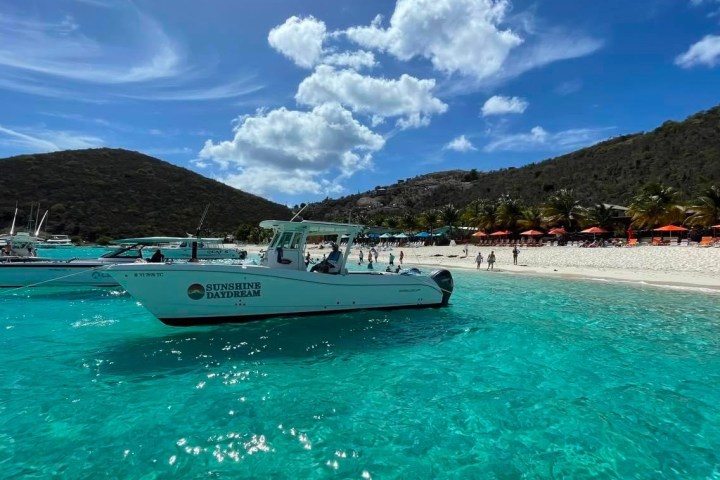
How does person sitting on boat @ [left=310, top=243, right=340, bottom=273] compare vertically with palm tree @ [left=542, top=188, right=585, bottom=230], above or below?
below

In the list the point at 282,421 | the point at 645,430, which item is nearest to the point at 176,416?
the point at 282,421

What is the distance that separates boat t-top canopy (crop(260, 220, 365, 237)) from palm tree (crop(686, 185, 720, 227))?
45913 millimetres

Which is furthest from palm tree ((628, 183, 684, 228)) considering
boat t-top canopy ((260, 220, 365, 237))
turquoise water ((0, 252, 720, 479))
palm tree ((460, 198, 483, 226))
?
boat t-top canopy ((260, 220, 365, 237))

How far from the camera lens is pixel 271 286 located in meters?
11.9

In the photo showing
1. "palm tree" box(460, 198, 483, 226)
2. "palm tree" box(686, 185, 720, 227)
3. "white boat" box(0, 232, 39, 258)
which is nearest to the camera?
"white boat" box(0, 232, 39, 258)

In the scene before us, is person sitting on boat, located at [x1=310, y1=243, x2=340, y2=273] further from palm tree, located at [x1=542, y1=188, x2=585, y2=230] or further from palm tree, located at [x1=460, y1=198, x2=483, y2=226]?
palm tree, located at [x1=460, y1=198, x2=483, y2=226]

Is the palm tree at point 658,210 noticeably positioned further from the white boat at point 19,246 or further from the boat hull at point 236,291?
the white boat at point 19,246

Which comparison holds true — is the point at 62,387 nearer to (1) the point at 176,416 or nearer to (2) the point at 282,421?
(1) the point at 176,416

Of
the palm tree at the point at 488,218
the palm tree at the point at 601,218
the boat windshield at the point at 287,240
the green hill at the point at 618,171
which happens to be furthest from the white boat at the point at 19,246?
the palm tree at the point at 601,218

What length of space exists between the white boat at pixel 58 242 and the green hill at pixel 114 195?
462 cm

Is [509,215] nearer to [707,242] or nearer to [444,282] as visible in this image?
[707,242]

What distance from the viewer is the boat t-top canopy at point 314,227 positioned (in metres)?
12.8

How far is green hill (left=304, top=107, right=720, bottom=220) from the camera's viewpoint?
76.1 metres

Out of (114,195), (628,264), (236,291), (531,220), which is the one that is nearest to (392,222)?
(531,220)
